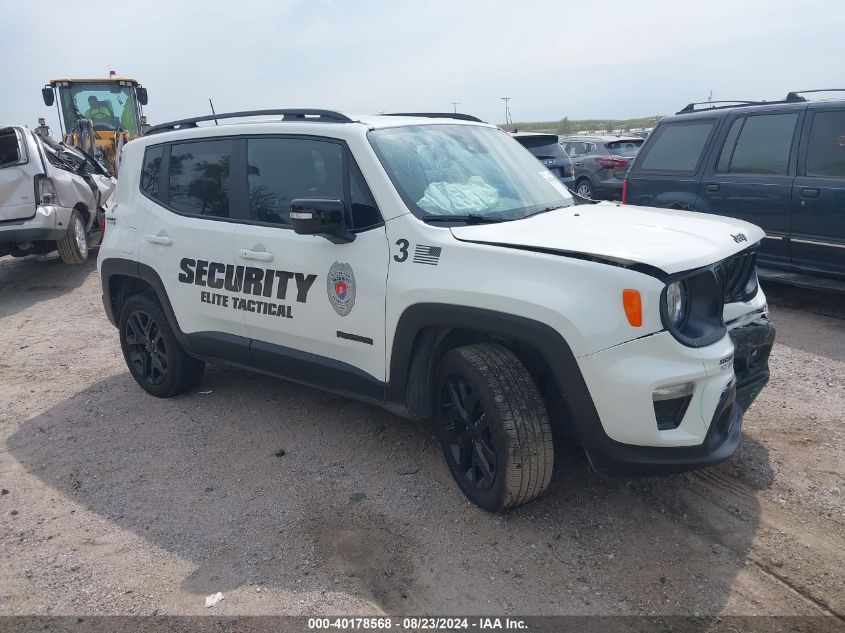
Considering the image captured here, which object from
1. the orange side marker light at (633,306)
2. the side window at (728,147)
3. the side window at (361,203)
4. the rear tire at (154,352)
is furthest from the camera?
the side window at (728,147)

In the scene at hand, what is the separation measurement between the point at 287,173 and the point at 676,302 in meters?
2.33

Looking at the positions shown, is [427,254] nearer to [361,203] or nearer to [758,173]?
[361,203]

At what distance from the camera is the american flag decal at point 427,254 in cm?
Answer: 335

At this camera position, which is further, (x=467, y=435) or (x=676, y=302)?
(x=467, y=435)

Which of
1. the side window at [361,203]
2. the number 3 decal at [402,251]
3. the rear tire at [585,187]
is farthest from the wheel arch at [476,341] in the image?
the rear tire at [585,187]

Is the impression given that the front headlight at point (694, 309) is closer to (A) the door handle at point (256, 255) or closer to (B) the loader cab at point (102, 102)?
(A) the door handle at point (256, 255)

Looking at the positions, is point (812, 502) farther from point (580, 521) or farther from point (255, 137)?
point (255, 137)

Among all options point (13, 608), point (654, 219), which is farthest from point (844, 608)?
point (13, 608)

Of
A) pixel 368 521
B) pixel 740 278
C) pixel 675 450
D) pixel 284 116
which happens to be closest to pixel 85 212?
pixel 284 116

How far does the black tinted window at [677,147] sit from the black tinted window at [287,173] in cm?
452

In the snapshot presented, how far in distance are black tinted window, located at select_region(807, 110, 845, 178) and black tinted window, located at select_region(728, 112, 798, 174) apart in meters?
0.19

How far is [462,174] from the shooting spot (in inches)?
153

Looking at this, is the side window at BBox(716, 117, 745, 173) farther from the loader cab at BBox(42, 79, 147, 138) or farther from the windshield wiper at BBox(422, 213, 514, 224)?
the loader cab at BBox(42, 79, 147, 138)

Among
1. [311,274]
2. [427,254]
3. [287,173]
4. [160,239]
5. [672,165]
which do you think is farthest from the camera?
[672,165]
